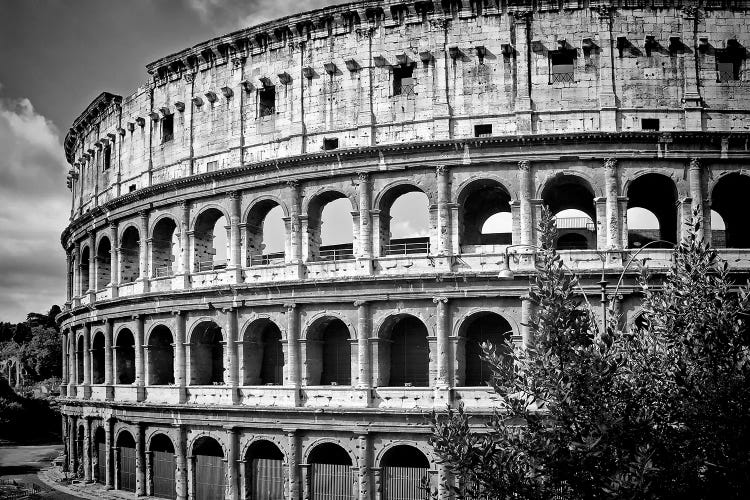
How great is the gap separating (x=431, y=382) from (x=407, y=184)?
20.8 ft

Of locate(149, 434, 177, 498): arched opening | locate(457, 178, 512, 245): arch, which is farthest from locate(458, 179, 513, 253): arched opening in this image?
locate(149, 434, 177, 498): arched opening

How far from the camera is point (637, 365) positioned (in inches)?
489

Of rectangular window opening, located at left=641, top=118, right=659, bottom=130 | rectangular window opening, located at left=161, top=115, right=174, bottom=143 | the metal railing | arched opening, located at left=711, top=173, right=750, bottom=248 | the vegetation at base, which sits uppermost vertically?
rectangular window opening, located at left=161, top=115, right=174, bottom=143

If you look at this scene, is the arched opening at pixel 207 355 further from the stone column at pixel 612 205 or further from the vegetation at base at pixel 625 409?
the vegetation at base at pixel 625 409

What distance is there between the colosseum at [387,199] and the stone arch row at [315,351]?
73 millimetres

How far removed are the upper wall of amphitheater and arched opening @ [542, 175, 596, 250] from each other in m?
1.72

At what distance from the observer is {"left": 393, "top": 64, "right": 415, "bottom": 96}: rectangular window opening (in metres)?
25.8

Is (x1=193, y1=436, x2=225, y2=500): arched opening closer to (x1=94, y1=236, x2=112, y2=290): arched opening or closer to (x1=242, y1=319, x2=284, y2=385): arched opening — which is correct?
(x1=242, y1=319, x2=284, y2=385): arched opening

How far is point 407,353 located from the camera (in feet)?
84.5

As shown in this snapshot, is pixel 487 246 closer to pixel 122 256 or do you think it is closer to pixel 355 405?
pixel 355 405

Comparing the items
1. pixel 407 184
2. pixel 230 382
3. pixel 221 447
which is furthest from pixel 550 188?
pixel 221 447

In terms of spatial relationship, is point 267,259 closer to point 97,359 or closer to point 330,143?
point 330,143

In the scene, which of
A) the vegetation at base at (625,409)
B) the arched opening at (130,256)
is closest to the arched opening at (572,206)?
the vegetation at base at (625,409)

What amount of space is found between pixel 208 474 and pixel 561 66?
18.1 meters
